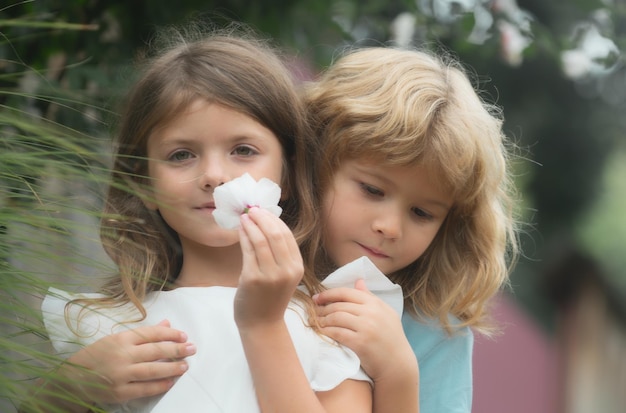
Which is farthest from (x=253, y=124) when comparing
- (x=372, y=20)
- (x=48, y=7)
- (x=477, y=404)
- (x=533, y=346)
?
(x=533, y=346)

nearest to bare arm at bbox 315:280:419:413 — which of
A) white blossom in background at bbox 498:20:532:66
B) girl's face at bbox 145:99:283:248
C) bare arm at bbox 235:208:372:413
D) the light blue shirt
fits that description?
bare arm at bbox 235:208:372:413

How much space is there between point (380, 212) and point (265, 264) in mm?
470

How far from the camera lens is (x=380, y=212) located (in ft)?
6.70

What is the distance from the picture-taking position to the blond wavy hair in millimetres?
2082

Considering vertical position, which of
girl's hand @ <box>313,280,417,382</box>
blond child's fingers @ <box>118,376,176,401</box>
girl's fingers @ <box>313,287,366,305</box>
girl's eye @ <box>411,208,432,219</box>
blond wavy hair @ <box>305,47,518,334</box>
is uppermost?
blond wavy hair @ <box>305,47,518,334</box>

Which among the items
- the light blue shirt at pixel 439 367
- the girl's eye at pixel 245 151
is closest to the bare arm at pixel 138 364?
the girl's eye at pixel 245 151

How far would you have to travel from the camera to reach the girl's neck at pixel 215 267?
1988 millimetres

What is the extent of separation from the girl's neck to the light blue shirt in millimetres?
470

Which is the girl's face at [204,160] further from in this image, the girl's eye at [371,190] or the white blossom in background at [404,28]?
the white blossom in background at [404,28]

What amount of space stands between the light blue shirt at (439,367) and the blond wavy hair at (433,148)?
0.03 m

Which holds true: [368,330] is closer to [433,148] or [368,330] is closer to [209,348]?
[209,348]

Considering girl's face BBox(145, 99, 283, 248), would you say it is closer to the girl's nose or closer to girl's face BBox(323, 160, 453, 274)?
the girl's nose

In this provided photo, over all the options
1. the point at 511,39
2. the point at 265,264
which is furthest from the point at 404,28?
the point at 265,264

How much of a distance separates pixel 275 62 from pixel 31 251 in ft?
3.09
